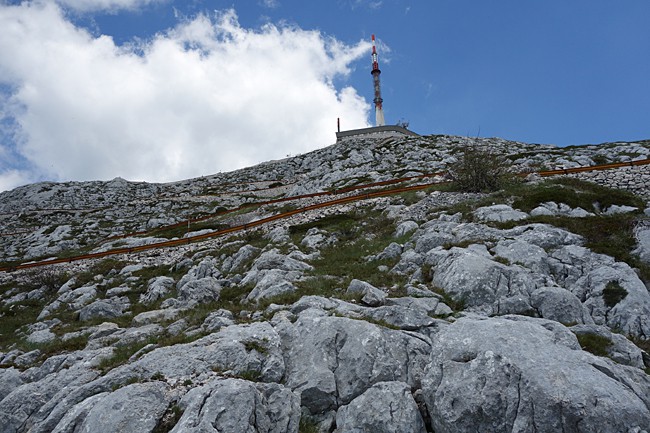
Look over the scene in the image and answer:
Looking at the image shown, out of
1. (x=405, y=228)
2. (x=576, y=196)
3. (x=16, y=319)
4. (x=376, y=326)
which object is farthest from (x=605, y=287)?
(x=16, y=319)

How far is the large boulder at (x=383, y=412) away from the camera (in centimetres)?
841

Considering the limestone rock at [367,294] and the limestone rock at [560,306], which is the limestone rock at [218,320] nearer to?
the limestone rock at [367,294]

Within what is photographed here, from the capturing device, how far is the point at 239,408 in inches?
339

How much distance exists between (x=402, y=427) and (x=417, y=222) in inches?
703

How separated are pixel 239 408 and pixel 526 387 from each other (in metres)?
6.27

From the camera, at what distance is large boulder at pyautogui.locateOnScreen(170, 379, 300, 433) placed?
8289 mm

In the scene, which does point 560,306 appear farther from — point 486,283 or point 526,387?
point 526,387

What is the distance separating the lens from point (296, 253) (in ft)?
77.6

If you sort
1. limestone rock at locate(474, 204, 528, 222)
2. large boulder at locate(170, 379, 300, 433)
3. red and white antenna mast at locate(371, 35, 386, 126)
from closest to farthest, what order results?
large boulder at locate(170, 379, 300, 433) → limestone rock at locate(474, 204, 528, 222) → red and white antenna mast at locate(371, 35, 386, 126)

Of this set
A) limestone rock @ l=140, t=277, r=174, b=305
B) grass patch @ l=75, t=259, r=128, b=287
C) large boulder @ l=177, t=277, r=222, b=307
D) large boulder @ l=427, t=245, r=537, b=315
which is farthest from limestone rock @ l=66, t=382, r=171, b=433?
grass patch @ l=75, t=259, r=128, b=287

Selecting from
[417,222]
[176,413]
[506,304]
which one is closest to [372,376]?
[176,413]

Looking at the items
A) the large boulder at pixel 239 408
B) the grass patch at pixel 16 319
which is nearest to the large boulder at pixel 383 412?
the large boulder at pixel 239 408

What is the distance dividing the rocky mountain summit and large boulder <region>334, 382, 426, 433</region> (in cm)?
3

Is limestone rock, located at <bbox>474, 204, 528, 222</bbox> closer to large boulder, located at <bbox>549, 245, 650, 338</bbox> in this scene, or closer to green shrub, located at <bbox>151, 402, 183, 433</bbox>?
large boulder, located at <bbox>549, 245, 650, 338</bbox>
